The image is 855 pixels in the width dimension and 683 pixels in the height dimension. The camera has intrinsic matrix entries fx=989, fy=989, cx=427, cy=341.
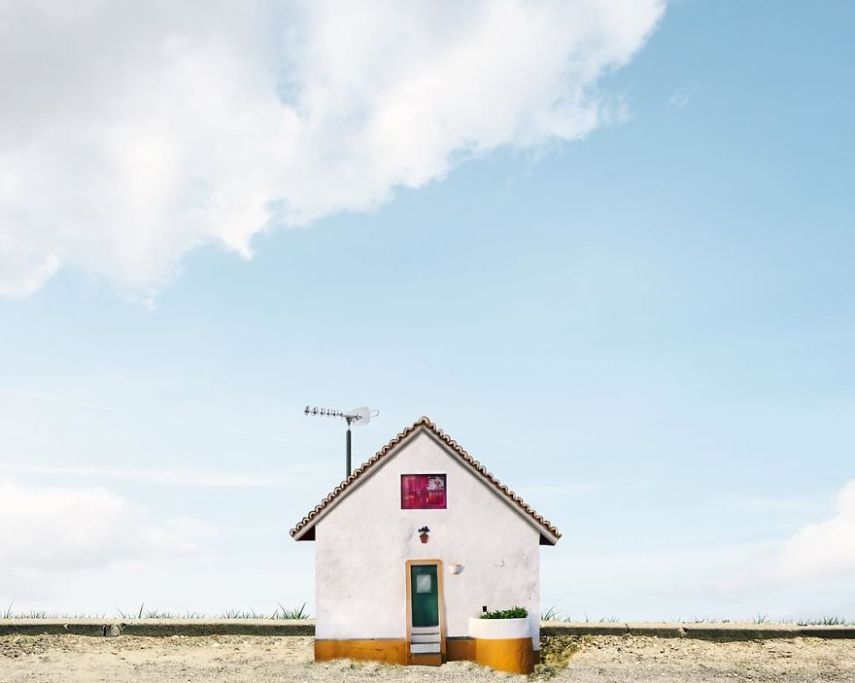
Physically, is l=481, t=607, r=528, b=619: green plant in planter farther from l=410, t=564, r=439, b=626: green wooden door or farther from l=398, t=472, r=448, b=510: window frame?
l=398, t=472, r=448, b=510: window frame

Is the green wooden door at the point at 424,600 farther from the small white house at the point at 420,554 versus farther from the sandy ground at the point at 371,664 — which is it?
the sandy ground at the point at 371,664

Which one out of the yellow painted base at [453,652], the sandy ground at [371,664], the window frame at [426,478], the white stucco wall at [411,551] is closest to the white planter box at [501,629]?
the yellow painted base at [453,652]

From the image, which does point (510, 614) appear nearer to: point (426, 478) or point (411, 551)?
point (411, 551)

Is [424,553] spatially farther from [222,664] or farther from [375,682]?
[222,664]

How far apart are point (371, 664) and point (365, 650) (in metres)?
0.45

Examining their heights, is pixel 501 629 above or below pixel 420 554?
below

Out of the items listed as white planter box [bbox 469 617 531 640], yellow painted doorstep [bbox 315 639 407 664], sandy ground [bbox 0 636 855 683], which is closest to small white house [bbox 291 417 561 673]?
yellow painted doorstep [bbox 315 639 407 664]

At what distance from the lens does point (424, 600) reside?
85.7ft

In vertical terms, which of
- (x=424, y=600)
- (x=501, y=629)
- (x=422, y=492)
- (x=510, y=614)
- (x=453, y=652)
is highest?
(x=422, y=492)

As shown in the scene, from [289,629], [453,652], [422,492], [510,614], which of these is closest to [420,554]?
[422,492]

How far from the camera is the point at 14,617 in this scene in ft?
106

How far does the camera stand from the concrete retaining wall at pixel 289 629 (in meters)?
29.8

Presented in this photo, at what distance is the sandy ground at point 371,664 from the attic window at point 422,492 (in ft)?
13.5

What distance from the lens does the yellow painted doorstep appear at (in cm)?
2581
